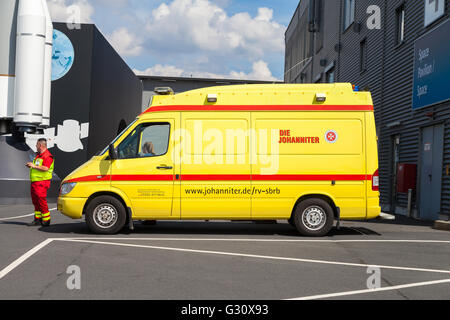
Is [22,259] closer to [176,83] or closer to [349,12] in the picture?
[349,12]

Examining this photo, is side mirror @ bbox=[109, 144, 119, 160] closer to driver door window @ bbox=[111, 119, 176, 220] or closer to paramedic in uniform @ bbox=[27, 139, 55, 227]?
driver door window @ bbox=[111, 119, 176, 220]

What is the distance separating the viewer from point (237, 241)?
9352 mm

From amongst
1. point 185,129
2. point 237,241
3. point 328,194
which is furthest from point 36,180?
point 328,194

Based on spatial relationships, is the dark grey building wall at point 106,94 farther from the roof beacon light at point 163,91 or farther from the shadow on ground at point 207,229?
the roof beacon light at point 163,91

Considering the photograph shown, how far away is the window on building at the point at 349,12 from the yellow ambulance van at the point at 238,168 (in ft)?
49.3

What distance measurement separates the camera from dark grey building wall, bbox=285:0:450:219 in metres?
15.5

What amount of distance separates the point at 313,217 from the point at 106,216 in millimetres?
3770

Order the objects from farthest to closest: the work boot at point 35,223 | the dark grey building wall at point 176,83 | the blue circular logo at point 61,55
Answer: the dark grey building wall at point 176,83, the blue circular logo at point 61,55, the work boot at point 35,223

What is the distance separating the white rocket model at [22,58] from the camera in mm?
18906

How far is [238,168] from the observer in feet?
32.8

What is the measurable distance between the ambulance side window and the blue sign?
24.8ft

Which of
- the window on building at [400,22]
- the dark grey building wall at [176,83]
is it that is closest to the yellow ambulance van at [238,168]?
the window on building at [400,22]

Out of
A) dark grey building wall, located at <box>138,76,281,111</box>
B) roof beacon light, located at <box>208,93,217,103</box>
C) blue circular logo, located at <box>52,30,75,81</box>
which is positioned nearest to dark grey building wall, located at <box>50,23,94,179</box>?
blue circular logo, located at <box>52,30,75,81</box>
